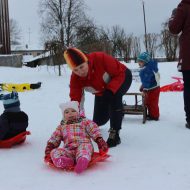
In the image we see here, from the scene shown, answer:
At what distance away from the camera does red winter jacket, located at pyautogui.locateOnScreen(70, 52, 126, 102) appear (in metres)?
4.18

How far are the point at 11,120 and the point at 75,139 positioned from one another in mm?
931

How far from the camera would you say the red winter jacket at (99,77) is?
418cm

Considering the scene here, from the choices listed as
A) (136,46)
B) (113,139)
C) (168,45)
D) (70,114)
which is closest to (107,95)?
(113,139)

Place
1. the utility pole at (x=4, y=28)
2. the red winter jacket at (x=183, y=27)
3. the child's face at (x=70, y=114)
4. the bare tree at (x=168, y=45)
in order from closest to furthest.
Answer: the child's face at (x=70, y=114)
the red winter jacket at (x=183, y=27)
the utility pole at (x=4, y=28)
the bare tree at (x=168, y=45)

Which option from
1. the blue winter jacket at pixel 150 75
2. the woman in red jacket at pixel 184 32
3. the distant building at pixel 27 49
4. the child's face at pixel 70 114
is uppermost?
the distant building at pixel 27 49

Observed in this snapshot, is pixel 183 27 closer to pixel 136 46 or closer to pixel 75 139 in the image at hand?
pixel 75 139

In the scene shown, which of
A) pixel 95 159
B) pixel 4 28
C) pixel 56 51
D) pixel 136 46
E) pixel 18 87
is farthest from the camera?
pixel 136 46

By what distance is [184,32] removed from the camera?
4797 mm

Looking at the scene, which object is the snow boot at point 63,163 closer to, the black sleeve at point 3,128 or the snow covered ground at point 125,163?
the snow covered ground at point 125,163

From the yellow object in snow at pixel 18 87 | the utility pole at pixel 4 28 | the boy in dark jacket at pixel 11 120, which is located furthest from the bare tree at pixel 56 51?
the boy in dark jacket at pixel 11 120

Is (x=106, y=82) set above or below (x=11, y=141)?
above

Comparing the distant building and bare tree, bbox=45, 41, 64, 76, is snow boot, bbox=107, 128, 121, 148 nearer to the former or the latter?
bare tree, bbox=45, 41, 64, 76

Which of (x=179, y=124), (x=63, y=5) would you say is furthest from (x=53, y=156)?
(x=63, y=5)

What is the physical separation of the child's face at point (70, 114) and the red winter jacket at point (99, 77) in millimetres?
557
